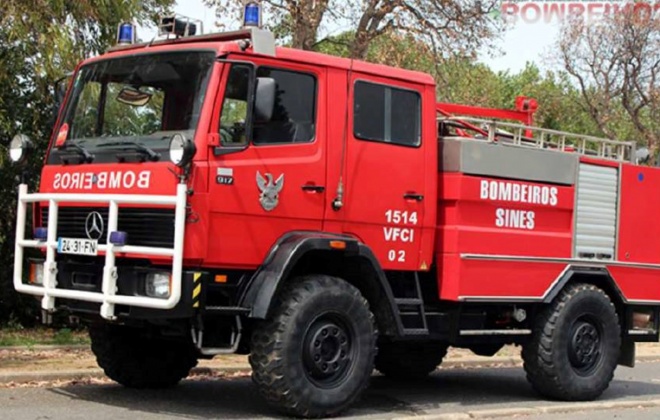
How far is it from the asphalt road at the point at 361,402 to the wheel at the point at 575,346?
217 millimetres

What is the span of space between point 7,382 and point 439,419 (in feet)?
13.3

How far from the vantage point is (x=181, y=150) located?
25.6 feet

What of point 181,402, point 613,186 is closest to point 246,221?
point 181,402

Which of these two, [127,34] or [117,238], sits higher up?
[127,34]

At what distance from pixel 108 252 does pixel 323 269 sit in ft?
6.07

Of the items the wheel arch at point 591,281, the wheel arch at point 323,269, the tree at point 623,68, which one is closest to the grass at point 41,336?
the wheel arch at point 323,269

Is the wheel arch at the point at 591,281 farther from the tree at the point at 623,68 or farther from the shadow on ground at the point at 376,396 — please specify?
the tree at the point at 623,68

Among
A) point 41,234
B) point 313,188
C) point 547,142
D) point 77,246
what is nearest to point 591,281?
point 547,142

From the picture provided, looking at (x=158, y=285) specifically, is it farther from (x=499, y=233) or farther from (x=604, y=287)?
(x=604, y=287)

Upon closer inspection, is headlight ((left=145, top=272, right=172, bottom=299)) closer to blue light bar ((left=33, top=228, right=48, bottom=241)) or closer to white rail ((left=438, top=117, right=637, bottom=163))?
blue light bar ((left=33, top=228, right=48, bottom=241))

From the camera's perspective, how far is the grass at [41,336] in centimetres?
1290

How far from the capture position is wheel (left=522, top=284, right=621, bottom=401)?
33.8 ft

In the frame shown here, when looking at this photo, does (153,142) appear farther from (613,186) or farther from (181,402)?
(613,186)

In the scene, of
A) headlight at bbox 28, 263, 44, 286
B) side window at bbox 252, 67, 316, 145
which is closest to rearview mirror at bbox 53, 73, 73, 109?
headlight at bbox 28, 263, 44, 286
